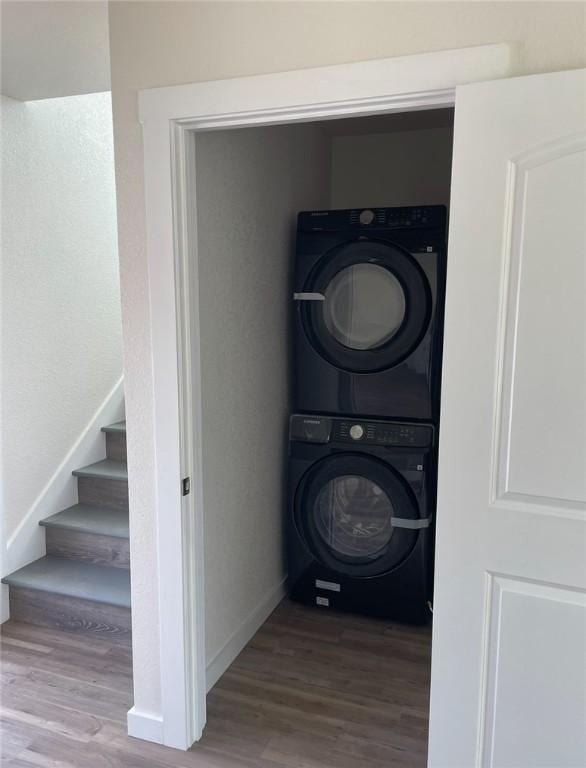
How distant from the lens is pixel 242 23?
1.55 metres

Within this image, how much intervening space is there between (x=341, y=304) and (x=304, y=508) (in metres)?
0.97

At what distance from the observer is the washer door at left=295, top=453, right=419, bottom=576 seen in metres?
2.58

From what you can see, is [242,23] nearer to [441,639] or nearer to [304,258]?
[304,258]

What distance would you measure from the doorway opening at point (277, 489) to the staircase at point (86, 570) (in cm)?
59

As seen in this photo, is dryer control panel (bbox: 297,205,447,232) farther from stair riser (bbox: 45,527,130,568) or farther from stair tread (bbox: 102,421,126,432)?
stair riser (bbox: 45,527,130,568)

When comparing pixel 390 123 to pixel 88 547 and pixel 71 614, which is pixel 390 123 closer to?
pixel 88 547

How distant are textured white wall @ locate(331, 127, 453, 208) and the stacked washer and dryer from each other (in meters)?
0.79

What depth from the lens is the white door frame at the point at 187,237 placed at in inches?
56.4

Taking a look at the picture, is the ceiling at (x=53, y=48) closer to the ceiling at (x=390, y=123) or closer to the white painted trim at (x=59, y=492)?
the ceiling at (x=390, y=123)

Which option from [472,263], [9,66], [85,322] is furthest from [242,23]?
[85,322]

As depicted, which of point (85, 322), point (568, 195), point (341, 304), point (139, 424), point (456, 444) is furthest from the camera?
point (85, 322)

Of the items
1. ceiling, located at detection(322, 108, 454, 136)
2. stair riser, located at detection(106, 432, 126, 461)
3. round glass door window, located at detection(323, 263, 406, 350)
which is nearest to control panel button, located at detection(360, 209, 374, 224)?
round glass door window, located at detection(323, 263, 406, 350)

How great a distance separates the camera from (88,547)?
283cm

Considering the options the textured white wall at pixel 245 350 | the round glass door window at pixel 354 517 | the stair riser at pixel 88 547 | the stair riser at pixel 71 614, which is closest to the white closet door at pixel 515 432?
the textured white wall at pixel 245 350
